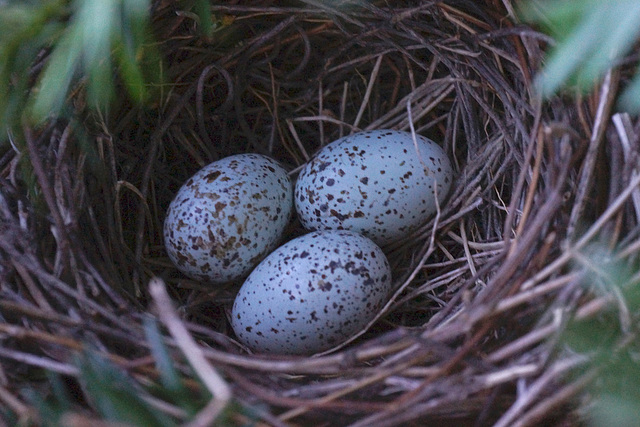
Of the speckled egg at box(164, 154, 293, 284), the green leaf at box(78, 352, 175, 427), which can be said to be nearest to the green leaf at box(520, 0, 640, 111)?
the green leaf at box(78, 352, 175, 427)

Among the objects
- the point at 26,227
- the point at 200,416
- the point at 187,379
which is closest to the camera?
the point at 200,416

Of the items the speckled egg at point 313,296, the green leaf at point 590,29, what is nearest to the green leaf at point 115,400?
the speckled egg at point 313,296

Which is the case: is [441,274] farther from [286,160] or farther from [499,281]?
[286,160]

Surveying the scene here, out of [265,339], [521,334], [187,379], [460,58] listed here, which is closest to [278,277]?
[265,339]

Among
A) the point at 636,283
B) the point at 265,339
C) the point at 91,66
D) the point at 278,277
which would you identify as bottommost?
the point at 265,339

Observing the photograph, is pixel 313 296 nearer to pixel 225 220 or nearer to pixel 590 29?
pixel 225 220

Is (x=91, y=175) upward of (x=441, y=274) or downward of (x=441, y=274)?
upward
